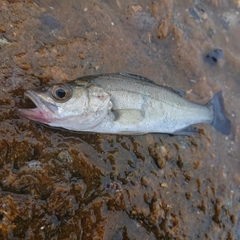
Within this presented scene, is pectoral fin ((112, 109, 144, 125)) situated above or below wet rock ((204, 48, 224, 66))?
below

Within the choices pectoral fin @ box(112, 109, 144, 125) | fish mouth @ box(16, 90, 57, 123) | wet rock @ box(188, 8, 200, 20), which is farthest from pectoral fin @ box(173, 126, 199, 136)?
wet rock @ box(188, 8, 200, 20)

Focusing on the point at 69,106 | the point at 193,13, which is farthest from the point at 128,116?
the point at 193,13

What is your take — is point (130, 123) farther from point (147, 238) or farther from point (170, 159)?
point (147, 238)

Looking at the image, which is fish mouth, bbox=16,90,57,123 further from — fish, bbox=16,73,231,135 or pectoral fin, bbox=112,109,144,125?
pectoral fin, bbox=112,109,144,125

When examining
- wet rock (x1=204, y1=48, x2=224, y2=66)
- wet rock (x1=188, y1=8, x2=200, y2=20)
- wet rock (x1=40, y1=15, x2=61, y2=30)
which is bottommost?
wet rock (x1=40, y1=15, x2=61, y2=30)

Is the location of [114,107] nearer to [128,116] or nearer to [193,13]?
[128,116]

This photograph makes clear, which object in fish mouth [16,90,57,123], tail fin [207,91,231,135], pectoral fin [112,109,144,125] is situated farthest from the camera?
tail fin [207,91,231,135]
